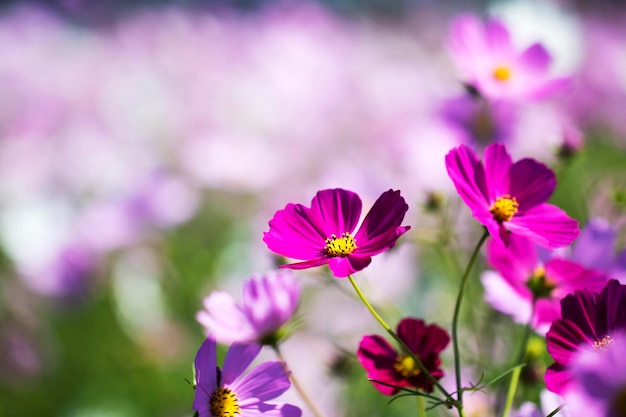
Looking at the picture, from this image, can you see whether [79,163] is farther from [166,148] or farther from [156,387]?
[156,387]

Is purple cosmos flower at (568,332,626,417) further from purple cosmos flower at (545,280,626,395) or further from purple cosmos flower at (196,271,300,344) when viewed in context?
purple cosmos flower at (196,271,300,344)

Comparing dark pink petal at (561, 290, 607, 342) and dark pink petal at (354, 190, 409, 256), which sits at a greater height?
dark pink petal at (354, 190, 409, 256)

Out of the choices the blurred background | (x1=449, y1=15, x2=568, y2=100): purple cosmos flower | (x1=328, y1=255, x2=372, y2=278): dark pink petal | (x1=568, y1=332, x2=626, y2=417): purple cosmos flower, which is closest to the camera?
(x1=568, y1=332, x2=626, y2=417): purple cosmos flower

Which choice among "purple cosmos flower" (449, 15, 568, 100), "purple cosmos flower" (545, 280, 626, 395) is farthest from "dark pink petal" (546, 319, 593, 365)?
"purple cosmos flower" (449, 15, 568, 100)

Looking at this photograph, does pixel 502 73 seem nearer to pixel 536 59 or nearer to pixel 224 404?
pixel 536 59

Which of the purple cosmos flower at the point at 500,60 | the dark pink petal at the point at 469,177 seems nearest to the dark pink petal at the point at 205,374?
the dark pink petal at the point at 469,177

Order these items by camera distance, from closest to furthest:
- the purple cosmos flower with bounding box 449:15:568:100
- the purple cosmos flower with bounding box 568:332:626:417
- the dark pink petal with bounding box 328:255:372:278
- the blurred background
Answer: the purple cosmos flower with bounding box 568:332:626:417 < the dark pink petal with bounding box 328:255:372:278 < the purple cosmos flower with bounding box 449:15:568:100 < the blurred background

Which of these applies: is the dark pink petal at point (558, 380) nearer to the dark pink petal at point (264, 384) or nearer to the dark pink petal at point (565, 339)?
the dark pink petal at point (565, 339)

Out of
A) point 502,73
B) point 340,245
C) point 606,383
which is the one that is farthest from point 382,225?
point 502,73
